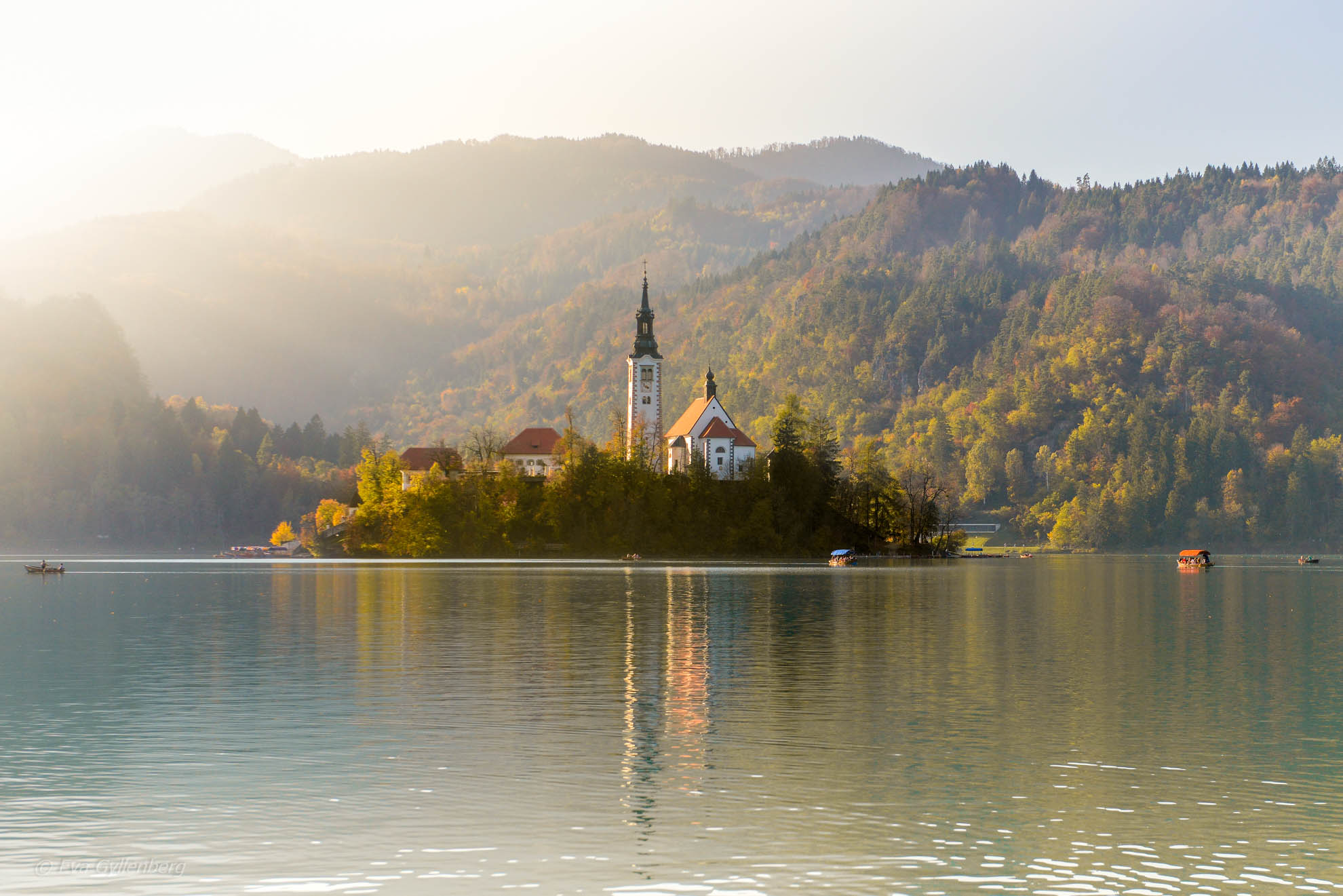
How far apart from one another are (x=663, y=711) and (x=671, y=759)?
26.0ft

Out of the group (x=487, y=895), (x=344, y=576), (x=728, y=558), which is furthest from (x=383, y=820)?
(x=728, y=558)

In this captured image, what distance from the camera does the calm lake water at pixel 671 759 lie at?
2092 cm

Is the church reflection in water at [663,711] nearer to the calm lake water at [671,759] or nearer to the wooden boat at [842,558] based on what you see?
the calm lake water at [671,759]

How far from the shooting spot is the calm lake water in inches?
824

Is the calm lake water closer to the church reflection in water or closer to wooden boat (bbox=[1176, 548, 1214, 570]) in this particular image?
the church reflection in water

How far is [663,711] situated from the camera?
125 feet

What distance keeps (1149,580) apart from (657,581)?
182 ft

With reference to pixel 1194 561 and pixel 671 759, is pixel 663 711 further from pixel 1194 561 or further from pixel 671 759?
pixel 1194 561

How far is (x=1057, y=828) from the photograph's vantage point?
Result: 76.4 feet

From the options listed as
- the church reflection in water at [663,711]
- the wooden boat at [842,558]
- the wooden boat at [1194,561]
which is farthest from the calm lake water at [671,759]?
the wooden boat at [1194,561]

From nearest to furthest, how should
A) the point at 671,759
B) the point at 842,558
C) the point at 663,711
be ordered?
1. the point at 671,759
2. the point at 663,711
3. the point at 842,558

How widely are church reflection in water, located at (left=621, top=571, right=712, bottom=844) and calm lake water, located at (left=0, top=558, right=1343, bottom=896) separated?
17 cm

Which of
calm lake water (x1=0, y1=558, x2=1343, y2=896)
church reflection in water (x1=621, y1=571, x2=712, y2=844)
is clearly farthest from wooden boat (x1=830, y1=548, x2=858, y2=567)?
calm lake water (x1=0, y1=558, x2=1343, y2=896)

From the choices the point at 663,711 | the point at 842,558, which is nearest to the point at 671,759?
the point at 663,711
